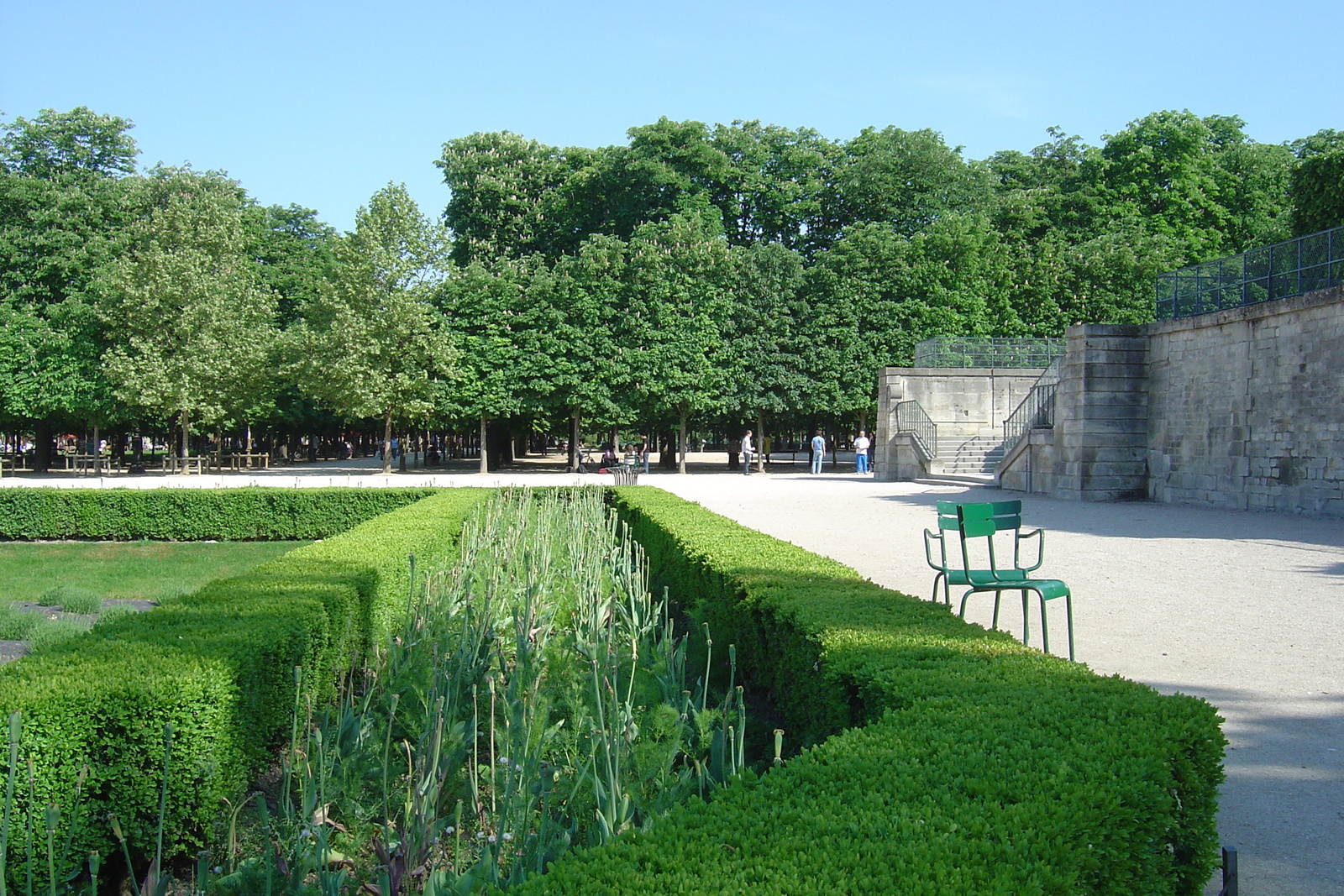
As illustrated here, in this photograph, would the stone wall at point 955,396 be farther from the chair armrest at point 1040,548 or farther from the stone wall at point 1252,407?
the chair armrest at point 1040,548

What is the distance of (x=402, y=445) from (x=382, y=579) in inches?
1491

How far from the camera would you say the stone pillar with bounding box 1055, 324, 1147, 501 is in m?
20.5

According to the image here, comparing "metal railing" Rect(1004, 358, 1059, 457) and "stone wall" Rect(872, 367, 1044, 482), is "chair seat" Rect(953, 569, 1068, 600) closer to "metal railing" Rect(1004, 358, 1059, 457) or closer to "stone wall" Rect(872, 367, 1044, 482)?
"metal railing" Rect(1004, 358, 1059, 457)

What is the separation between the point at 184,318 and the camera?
111 feet

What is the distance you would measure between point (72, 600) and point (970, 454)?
24865mm

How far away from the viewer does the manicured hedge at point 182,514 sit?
657 inches

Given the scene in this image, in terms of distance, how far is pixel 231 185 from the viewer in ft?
137

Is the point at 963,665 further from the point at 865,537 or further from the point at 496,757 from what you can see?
the point at 865,537

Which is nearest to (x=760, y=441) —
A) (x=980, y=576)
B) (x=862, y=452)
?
(x=862, y=452)

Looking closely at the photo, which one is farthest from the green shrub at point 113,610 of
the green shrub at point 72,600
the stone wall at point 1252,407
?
the stone wall at point 1252,407

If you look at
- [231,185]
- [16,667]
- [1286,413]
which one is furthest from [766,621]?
[231,185]

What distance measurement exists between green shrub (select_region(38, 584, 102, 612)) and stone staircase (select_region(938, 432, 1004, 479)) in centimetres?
2359

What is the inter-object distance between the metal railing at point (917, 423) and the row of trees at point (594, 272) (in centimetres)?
642

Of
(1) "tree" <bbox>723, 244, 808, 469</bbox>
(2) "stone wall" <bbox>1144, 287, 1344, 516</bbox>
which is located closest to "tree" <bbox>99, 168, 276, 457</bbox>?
(1) "tree" <bbox>723, 244, 808, 469</bbox>
